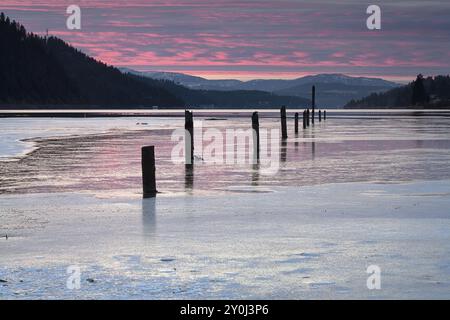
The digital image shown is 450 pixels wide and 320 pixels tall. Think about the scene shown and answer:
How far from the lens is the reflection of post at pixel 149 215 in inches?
A: 444

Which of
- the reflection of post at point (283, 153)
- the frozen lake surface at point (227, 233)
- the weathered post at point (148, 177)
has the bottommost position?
the frozen lake surface at point (227, 233)

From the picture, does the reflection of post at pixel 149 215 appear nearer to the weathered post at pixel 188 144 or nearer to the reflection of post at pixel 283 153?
the weathered post at pixel 188 144

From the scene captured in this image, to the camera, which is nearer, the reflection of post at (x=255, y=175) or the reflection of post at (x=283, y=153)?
the reflection of post at (x=255, y=175)

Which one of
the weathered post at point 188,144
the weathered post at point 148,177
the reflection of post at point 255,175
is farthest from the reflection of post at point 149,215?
the weathered post at point 188,144

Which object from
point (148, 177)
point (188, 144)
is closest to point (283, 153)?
point (188, 144)

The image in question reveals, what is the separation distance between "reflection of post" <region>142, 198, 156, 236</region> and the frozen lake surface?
0.06ft

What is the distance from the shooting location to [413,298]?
7086 millimetres

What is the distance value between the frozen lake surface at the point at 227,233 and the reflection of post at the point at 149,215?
19mm

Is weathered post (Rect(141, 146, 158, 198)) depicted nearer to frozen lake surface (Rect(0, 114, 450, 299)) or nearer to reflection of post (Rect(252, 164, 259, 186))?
frozen lake surface (Rect(0, 114, 450, 299))

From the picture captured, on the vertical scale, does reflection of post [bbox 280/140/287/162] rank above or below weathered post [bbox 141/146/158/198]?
below

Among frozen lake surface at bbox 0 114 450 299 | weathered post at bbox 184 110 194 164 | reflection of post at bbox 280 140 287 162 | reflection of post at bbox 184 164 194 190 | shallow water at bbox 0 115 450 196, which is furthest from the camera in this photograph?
reflection of post at bbox 280 140 287 162

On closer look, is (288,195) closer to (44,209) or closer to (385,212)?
(385,212)

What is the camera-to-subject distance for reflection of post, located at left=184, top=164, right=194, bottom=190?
696 inches

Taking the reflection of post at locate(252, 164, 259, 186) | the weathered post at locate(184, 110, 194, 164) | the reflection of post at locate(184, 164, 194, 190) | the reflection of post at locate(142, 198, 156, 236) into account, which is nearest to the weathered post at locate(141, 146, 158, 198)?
the reflection of post at locate(142, 198, 156, 236)
